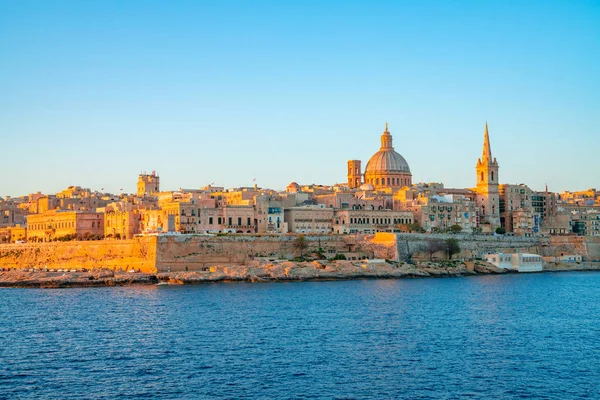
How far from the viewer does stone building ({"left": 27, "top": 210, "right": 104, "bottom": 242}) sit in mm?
61312

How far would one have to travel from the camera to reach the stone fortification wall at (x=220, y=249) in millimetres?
48875

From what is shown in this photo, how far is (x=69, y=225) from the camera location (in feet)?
203

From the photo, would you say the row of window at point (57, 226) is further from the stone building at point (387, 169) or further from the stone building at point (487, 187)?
the stone building at point (487, 187)

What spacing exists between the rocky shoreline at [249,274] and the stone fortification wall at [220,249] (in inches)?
74.1

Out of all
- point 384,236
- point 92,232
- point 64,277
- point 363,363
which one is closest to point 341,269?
point 384,236

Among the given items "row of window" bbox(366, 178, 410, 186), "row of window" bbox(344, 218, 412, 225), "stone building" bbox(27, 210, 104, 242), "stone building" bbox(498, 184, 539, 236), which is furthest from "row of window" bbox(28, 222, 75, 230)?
"stone building" bbox(498, 184, 539, 236)

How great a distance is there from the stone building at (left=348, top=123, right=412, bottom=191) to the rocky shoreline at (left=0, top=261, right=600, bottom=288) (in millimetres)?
23790

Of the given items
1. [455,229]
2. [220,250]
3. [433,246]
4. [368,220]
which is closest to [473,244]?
[455,229]

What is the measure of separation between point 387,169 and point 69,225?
28.8 m

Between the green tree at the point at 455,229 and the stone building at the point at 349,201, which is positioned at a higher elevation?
the stone building at the point at 349,201

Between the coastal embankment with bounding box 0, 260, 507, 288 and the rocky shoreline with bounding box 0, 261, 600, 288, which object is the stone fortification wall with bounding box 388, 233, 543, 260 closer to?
the rocky shoreline with bounding box 0, 261, 600, 288

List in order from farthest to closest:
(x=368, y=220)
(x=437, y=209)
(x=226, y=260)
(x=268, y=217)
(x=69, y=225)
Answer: (x=437, y=209), (x=69, y=225), (x=368, y=220), (x=268, y=217), (x=226, y=260)

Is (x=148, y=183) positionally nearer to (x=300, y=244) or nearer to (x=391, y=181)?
(x=391, y=181)

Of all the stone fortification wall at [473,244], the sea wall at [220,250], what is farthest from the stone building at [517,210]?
the sea wall at [220,250]
